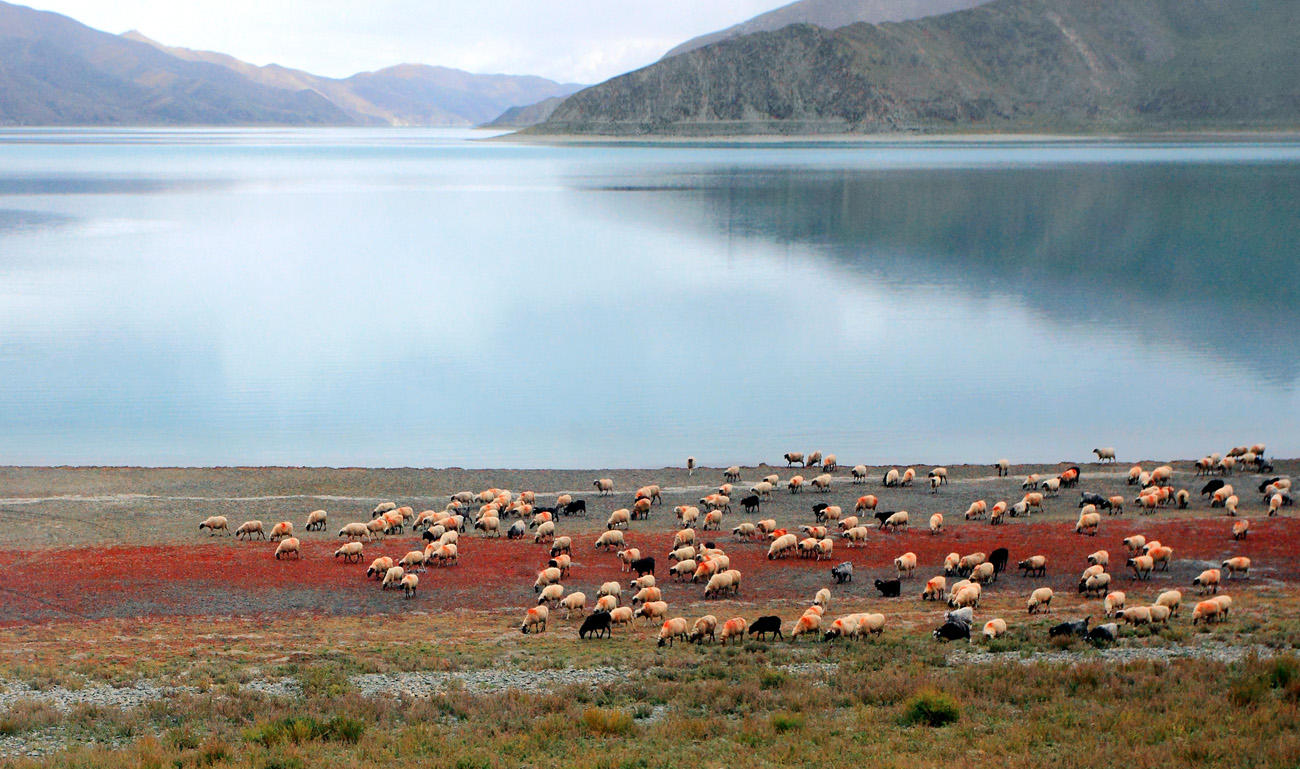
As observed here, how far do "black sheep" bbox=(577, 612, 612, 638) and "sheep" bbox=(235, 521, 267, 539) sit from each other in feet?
28.6

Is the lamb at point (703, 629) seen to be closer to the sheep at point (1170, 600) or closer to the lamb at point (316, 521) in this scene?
the sheep at point (1170, 600)

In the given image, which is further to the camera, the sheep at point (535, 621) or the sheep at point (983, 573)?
the sheep at point (983, 573)

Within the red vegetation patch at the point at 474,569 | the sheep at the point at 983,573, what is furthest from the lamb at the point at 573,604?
the sheep at the point at 983,573

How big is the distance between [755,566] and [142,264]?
63.5 m

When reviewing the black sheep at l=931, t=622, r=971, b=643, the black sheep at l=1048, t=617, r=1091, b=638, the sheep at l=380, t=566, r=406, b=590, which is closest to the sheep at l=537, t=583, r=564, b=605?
the sheep at l=380, t=566, r=406, b=590

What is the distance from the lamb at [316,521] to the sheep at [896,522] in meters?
10.7

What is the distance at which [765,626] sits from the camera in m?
15.1

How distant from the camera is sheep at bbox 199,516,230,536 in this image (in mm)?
22109

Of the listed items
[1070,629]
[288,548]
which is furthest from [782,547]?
[288,548]

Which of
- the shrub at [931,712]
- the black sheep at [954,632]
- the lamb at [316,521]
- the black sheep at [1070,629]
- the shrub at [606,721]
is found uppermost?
the shrub at [931,712]

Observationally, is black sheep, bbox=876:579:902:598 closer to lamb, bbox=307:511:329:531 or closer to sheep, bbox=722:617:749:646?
sheep, bbox=722:617:749:646

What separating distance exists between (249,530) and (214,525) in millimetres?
866

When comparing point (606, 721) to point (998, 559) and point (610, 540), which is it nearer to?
point (610, 540)

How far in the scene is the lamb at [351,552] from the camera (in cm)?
1998
